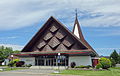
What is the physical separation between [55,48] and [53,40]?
6.32ft

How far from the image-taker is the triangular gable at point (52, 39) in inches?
1607

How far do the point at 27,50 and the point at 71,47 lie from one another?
11.1m

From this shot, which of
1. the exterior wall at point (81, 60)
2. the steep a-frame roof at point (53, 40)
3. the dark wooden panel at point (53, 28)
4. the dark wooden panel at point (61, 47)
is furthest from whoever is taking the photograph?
the dark wooden panel at point (53, 28)

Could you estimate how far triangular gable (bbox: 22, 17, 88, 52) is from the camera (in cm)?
4083

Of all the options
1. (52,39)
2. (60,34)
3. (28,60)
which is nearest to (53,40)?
(52,39)

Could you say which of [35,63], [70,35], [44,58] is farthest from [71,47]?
[35,63]

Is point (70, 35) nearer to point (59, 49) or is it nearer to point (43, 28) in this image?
point (59, 49)

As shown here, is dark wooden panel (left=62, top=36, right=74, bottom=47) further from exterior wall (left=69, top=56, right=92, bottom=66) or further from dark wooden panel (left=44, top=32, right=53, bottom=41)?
dark wooden panel (left=44, top=32, right=53, bottom=41)

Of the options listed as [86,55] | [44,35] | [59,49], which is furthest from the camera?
[44,35]

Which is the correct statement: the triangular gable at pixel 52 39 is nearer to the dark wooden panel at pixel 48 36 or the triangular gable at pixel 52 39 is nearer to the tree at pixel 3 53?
the dark wooden panel at pixel 48 36

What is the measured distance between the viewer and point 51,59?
41.2 m

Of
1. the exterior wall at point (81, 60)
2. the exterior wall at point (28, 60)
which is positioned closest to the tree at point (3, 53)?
the exterior wall at point (28, 60)

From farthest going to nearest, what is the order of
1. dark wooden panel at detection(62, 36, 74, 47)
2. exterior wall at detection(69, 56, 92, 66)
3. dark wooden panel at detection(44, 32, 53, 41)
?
dark wooden panel at detection(44, 32, 53, 41), dark wooden panel at detection(62, 36, 74, 47), exterior wall at detection(69, 56, 92, 66)

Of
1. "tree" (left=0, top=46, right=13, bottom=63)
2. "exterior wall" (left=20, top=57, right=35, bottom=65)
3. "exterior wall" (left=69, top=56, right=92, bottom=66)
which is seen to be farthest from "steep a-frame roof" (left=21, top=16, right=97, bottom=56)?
"tree" (left=0, top=46, right=13, bottom=63)
